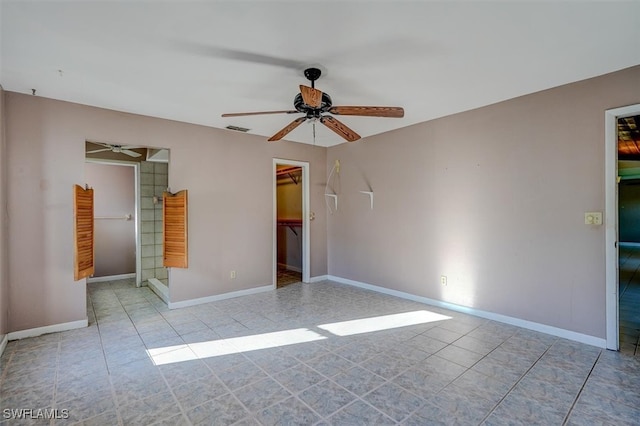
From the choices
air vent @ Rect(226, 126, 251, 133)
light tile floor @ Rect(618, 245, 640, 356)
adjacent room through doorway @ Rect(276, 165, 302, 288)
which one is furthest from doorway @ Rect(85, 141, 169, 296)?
light tile floor @ Rect(618, 245, 640, 356)

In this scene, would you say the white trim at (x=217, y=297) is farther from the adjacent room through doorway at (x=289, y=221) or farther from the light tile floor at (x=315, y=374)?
the adjacent room through doorway at (x=289, y=221)

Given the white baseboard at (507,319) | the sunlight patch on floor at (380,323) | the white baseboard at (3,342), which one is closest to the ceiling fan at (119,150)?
the white baseboard at (3,342)

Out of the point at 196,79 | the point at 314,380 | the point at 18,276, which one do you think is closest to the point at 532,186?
the point at 314,380

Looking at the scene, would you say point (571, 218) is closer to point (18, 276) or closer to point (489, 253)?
point (489, 253)

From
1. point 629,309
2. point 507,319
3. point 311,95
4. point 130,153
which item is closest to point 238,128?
point 130,153

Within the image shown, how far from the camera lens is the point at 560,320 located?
3033 millimetres

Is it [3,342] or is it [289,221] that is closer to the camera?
[3,342]

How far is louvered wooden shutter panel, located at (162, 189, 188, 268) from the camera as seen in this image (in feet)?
12.9

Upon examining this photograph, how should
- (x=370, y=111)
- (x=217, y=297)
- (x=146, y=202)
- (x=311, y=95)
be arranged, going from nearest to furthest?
(x=311, y=95) → (x=370, y=111) → (x=217, y=297) → (x=146, y=202)

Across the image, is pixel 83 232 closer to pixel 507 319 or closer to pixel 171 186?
pixel 171 186

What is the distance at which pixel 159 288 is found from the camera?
4602 mm

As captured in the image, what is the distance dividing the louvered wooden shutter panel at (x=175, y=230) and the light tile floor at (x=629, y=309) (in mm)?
4769

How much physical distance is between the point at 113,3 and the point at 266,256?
3.72m

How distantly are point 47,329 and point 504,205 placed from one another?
5.21 meters
